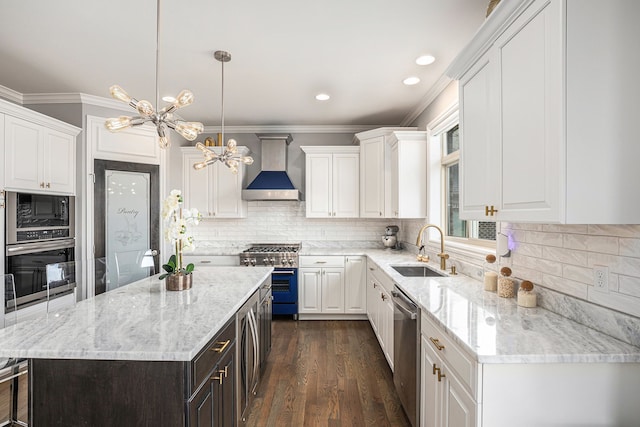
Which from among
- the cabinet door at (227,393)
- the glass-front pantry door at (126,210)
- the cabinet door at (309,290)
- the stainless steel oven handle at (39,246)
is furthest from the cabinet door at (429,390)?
the stainless steel oven handle at (39,246)

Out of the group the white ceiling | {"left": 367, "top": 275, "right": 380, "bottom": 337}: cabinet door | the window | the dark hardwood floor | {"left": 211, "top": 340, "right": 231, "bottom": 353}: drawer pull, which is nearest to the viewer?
{"left": 211, "top": 340, "right": 231, "bottom": 353}: drawer pull

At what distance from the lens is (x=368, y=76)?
3.04 meters

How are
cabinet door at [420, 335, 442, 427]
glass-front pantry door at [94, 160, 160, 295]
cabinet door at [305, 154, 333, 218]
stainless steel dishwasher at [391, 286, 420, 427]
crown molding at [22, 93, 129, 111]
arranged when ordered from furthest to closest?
cabinet door at [305, 154, 333, 218]
glass-front pantry door at [94, 160, 160, 295]
crown molding at [22, 93, 129, 111]
stainless steel dishwasher at [391, 286, 420, 427]
cabinet door at [420, 335, 442, 427]

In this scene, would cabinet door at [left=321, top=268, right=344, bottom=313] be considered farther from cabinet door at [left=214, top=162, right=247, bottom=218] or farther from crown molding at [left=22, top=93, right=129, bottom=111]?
crown molding at [left=22, top=93, right=129, bottom=111]

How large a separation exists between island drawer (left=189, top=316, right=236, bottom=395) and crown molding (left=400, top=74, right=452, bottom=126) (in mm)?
2597

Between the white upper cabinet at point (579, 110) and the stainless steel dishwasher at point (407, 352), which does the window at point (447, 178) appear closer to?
the stainless steel dishwasher at point (407, 352)

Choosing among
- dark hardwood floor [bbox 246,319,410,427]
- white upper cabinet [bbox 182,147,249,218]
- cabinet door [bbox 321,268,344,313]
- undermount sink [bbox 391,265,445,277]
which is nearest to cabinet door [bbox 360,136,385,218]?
cabinet door [bbox 321,268,344,313]

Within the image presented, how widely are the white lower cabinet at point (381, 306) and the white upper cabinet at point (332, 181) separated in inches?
40.6

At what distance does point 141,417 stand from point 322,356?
2.19 meters

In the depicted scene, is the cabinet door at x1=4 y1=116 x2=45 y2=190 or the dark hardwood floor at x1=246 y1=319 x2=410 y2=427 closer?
the dark hardwood floor at x1=246 y1=319 x2=410 y2=427

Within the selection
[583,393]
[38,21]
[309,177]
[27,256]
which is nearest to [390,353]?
[583,393]

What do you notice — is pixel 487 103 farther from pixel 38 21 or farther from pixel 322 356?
pixel 38 21

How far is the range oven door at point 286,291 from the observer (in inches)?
164

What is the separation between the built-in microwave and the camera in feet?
9.20
